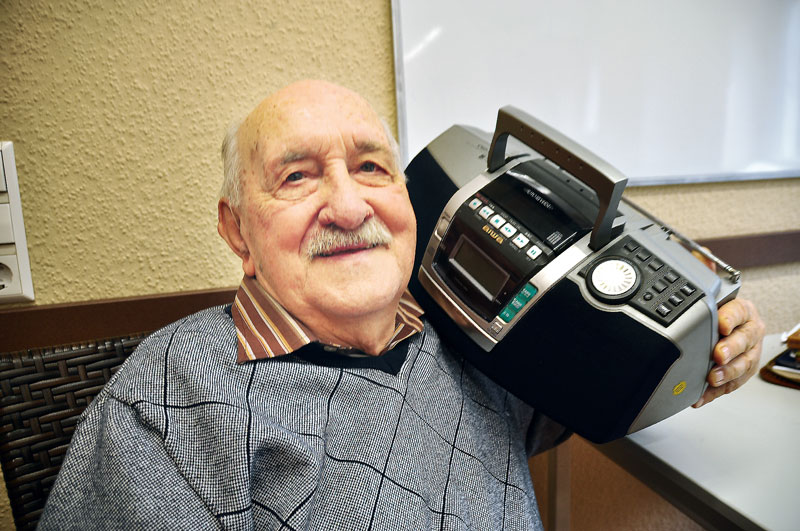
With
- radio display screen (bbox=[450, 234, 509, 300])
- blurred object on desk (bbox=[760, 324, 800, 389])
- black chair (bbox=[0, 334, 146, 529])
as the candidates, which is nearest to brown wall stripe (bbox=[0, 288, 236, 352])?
black chair (bbox=[0, 334, 146, 529])

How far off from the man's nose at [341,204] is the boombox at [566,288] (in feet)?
0.49

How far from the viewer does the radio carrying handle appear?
2.04ft

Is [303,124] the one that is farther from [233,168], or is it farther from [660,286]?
[660,286]

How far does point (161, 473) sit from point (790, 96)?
6.05ft

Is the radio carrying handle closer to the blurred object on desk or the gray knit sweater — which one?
the gray knit sweater

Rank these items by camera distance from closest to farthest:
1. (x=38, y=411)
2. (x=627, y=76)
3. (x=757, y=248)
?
1. (x=38, y=411)
2. (x=627, y=76)
3. (x=757, y=248)

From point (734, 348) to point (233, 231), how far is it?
707mm

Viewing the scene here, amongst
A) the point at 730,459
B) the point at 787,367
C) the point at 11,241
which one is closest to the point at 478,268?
the point at 730,459

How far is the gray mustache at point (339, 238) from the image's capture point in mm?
672

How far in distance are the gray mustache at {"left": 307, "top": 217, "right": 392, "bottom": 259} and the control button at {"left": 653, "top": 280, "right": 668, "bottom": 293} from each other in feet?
1.18

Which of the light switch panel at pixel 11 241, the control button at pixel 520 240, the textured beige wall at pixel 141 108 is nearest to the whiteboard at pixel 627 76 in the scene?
the textured beige wall at pixel 141 108

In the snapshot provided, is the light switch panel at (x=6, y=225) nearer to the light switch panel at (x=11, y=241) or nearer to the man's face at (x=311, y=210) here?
the light switch panel at (x=11, y=241)

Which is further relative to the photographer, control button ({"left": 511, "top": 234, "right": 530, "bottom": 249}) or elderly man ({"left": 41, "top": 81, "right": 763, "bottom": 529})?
control button ({"left": 511, "top": 234, "right": 530, "bottom": 249})

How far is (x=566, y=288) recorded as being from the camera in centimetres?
62
